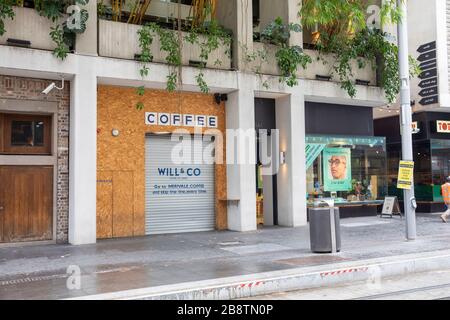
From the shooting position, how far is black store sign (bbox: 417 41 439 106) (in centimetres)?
2031

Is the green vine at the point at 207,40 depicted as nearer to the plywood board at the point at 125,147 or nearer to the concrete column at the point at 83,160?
the plywood board at the point at 125,147

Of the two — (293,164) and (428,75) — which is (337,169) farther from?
(428,75)

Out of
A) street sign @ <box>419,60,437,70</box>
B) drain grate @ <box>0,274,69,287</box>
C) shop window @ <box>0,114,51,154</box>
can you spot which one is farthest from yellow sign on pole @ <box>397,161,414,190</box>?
shop window @ <box>0,114,51,154</box>

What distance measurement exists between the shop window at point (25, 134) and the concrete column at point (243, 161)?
5711mm

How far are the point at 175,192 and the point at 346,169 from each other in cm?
732

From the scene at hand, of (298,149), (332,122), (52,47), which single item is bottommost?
(298,149)

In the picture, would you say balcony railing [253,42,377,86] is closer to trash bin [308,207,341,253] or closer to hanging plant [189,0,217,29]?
hanging plant [189,0,217,29]

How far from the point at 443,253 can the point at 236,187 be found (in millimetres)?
6863

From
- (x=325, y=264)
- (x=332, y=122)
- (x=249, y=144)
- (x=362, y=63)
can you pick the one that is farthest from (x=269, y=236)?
(x=362, y=63)

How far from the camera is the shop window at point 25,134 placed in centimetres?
1334

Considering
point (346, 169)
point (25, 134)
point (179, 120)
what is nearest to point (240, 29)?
point (179, 120)

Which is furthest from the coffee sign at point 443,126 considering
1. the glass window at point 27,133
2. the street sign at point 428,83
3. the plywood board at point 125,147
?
the glass window at point 27,133

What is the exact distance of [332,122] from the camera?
18.7m
